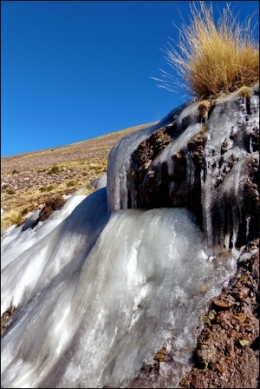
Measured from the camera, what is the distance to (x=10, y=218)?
29.2ft

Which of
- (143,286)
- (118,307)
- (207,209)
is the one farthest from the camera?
(207,209)

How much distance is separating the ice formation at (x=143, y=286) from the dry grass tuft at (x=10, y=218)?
12.8 feet

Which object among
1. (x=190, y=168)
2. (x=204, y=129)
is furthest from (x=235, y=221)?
(x=204, y=129)

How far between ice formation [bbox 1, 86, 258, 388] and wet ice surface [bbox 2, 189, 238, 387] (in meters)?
0.01

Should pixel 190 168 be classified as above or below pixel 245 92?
below

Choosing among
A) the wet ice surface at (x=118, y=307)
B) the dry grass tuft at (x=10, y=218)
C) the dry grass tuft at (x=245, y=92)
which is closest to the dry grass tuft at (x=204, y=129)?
the dry grass tuft at (x=245, y=92)

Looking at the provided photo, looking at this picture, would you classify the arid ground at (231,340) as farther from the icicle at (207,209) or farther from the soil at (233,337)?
the icicle at (207,209)

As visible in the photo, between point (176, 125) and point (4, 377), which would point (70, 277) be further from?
point (176, 125)

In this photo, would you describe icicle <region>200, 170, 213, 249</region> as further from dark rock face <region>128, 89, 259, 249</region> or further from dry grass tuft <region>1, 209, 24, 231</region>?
dry grass tuft <region>1, 209, 24, 231</region>

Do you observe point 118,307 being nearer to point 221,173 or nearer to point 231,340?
point 231,340

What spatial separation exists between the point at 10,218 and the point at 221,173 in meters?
6.40

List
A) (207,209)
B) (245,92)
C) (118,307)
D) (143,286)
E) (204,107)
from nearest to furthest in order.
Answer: (118,307), (143,286), (207,209), (245,92), (204,107)

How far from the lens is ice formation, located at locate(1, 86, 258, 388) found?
344cm

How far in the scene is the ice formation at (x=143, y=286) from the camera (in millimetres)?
3441
